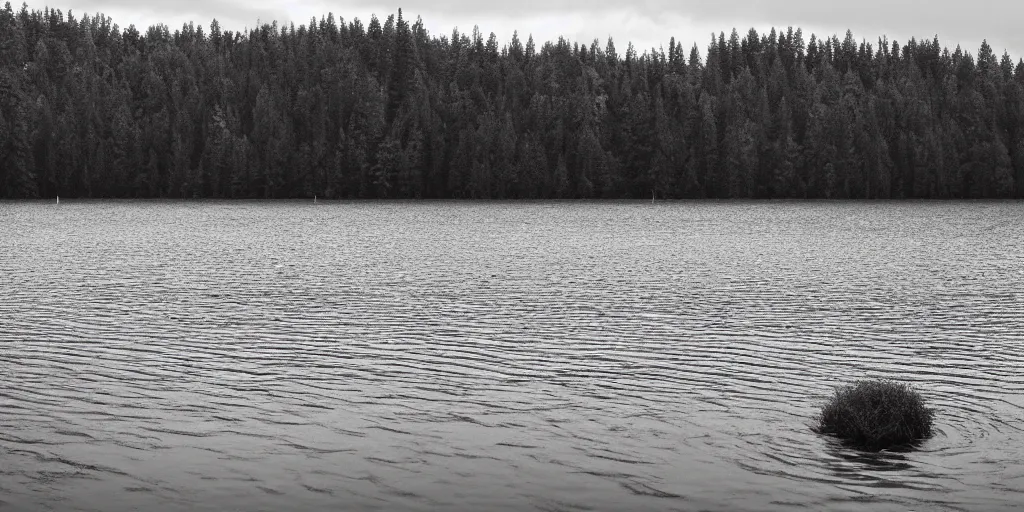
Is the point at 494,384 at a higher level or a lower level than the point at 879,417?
lower

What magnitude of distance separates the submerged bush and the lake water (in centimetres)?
48

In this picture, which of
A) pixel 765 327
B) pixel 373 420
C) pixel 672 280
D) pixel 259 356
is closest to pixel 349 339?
pixel 259 356

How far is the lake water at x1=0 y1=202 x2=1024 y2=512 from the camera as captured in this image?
16375 millimetres

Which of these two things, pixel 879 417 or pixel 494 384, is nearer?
pixel 879 417

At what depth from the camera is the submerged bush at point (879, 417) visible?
18312 mm

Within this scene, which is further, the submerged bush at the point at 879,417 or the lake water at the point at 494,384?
the submerged bush at the point at 879,417

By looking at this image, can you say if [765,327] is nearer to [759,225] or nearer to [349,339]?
[349,339]

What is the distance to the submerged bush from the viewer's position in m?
18.3

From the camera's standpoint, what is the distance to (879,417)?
1838cm

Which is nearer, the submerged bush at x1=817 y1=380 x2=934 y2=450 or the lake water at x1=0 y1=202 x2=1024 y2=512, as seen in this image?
the lake water at x1=0 y1=202 x2=1024 y2=512

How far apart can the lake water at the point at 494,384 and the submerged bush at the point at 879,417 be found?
1.58 ft

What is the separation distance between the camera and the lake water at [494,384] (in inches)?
645

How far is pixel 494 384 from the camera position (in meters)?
24.0

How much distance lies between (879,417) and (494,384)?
8658mm
